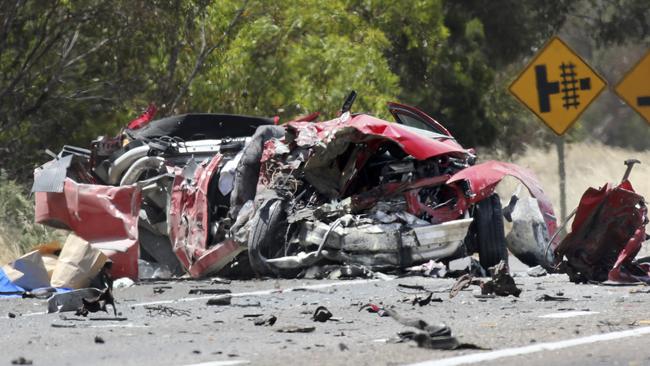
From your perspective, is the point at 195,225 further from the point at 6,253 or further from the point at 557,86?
the point at 557,86

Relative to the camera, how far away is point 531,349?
813 cm

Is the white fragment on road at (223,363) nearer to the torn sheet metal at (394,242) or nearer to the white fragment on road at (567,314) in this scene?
the white fragment on road at (567,314)

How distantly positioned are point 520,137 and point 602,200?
84.4 ft

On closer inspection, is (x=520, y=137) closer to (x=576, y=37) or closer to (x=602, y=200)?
(x=576, y=37)

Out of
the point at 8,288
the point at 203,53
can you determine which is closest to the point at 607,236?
the point at 8,288

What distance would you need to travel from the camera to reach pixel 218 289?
40.8 ft

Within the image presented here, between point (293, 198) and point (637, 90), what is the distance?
6.48 metres

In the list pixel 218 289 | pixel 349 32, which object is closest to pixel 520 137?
pixel 349 32

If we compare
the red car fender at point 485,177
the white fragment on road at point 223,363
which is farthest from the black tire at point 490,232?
the white fragment on road at point 223,363

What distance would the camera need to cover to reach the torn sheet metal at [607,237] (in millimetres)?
12391

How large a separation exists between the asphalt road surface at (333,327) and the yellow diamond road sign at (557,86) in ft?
18.1

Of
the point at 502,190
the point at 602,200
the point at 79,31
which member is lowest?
the point at 502,190

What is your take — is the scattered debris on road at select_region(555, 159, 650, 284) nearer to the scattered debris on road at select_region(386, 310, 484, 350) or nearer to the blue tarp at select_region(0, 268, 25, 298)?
the scattered debris on road at select_region(386, 310, 484, 350)

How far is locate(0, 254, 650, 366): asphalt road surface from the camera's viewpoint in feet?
26.1
